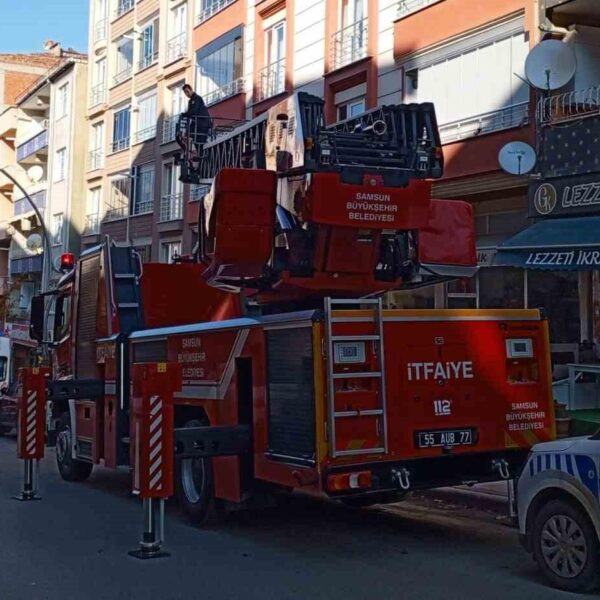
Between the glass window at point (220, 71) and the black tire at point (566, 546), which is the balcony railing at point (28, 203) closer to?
the glass window at point (220, 71)

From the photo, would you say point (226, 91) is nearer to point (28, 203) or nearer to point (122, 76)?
point (122, 76)

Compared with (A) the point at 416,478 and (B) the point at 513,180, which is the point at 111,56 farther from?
(A) the point at 416,478

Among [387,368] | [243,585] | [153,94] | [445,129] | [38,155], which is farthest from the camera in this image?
[38,155]

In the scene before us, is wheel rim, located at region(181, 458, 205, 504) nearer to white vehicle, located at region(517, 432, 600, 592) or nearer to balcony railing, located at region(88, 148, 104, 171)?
white vehicle, located at region(517, 432, 600, 592)

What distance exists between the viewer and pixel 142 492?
8469 mm

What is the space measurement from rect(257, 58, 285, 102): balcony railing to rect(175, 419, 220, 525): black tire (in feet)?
56.9

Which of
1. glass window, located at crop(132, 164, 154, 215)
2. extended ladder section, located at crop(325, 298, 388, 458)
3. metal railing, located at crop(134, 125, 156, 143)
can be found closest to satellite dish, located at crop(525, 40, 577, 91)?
extended ladder section, located at crop(325, 298, 388, 458)

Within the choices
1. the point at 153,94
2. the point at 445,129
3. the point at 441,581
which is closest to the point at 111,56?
the point at 153,94

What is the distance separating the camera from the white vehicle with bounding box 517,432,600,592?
673cm

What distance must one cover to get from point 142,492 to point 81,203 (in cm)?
3782

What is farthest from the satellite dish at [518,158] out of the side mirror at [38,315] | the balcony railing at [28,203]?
the balcony railing at [28,203]

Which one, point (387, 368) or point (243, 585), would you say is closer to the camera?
point (243, 585)

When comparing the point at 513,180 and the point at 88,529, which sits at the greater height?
the point at 513,180

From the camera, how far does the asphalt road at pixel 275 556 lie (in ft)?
23.4
